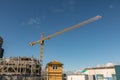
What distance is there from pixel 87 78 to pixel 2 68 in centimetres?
2673

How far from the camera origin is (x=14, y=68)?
4841 cm

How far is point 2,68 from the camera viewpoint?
4794 centimetres

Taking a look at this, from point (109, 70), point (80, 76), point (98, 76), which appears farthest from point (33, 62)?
point (109, 70)

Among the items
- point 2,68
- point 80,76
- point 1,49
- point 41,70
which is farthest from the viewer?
point 1,49

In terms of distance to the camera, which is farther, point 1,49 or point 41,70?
point 1,49

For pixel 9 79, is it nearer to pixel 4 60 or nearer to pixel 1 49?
pixel 4 60

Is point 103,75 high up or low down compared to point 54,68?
down

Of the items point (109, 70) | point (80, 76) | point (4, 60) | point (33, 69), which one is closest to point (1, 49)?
point (4, 60)

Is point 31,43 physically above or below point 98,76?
above

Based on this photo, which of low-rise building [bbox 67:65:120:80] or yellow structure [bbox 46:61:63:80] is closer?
low-rise building [bbox 67:65:120:80]

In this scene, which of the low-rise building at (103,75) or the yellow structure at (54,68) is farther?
the yellow structure at (54,68)

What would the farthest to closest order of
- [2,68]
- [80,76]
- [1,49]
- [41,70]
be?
[1,49] < [41,70] < [2,68] < [80,76]

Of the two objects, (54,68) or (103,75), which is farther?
(54,68)

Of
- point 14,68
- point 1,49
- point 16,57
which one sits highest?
point 1,49
